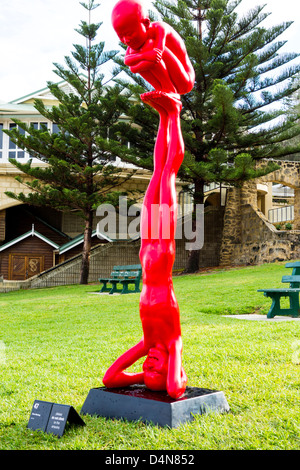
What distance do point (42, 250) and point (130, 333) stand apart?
59.1 ft

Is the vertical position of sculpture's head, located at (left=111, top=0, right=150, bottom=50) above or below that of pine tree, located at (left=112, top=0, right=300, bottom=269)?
below

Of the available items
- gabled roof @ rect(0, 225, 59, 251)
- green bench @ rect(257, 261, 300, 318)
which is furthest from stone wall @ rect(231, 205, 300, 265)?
green bench @ rect(257, 261, 300, 318)

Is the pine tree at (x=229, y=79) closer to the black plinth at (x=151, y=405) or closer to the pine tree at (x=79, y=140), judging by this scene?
the pine tree at (x=79, y=140)

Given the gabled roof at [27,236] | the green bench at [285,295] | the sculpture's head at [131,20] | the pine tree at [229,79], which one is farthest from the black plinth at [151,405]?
the gabled roof at [27,236]

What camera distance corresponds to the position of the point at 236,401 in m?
2.88

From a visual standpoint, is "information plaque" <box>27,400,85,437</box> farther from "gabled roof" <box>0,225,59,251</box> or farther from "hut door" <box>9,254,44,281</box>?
"hut door" <box>9,254,44,281</box>

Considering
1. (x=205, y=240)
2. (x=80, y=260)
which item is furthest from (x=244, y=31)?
(x=80, y=260)

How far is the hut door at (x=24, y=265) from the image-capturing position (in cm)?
2327

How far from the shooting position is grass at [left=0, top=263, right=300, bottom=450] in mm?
2307

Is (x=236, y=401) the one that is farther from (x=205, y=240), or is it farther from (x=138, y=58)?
(x=205, y=240)

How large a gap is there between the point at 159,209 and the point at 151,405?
1.02 meters

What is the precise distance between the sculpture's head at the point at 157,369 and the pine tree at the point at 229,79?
14.4m

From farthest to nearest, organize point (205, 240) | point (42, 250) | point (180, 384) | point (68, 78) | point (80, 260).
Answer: point (42, 250)
point (205, 240)
point (80, 260)
point (68, 78)
point (180, 384)

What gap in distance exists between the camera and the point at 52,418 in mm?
2467
